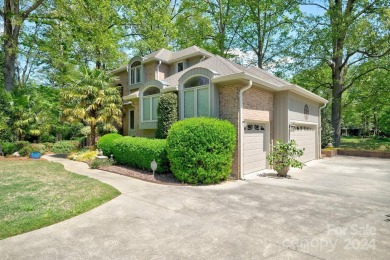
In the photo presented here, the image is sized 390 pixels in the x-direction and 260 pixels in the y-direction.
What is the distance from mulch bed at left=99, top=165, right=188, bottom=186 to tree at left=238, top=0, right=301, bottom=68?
2014 cm

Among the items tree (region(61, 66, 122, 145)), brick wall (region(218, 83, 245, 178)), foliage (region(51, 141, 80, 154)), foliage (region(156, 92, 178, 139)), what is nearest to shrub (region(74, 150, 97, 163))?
tree (region(61, 66, 122, 145))

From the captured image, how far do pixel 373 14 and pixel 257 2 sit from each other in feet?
33.9

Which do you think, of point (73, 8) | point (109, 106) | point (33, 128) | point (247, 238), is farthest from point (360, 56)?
point (33, 128)

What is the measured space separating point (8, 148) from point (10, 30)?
10076 millimetres

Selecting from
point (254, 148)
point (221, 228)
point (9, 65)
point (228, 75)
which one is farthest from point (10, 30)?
point (221, 228)

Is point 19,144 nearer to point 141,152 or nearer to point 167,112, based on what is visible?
point 141,152

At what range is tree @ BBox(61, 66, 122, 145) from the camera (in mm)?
14773

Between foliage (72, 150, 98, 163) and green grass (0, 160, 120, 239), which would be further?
foliage (72, 150, 98, 163)

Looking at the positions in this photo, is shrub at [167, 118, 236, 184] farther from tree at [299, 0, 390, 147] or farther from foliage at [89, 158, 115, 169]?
tree at [299, 0, 390, 147]

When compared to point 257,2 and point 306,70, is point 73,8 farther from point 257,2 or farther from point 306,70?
point 306,70

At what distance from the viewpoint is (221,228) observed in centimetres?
455

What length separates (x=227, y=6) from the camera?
86.1ft

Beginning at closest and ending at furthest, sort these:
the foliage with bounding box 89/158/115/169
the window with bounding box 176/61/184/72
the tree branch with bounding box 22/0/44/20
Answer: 1. the foliage with bounding box 89/158/115/169
2. the window with bounding box 176/61/184/72
3. the tree branch with bounding box 22/0/44/20

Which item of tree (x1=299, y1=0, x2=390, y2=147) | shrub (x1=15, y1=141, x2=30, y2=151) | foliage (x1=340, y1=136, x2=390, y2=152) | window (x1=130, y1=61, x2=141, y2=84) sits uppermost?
tree (x1=299, y1=0, x2=390, y2=147)
